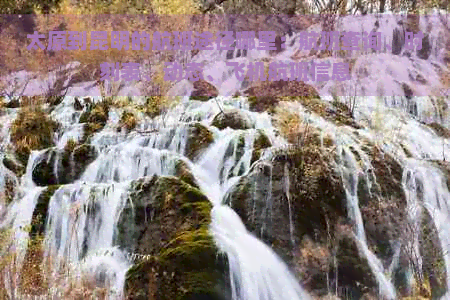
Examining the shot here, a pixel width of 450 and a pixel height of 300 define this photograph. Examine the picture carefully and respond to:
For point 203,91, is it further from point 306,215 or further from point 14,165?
point 306,215

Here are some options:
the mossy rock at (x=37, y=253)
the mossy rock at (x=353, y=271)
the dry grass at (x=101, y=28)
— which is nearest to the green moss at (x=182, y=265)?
the mossy rock at (x=37, y=253)

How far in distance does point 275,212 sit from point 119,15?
12.0 meters

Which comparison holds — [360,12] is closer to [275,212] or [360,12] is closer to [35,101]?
[35,101]

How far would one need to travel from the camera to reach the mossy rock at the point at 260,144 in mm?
9113

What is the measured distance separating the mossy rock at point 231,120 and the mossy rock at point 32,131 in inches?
132

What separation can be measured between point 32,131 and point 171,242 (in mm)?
5479

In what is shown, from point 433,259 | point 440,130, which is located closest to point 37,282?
point 433,259

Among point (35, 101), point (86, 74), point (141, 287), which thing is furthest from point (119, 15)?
point (141, 287)

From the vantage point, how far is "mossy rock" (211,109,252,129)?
419 inches

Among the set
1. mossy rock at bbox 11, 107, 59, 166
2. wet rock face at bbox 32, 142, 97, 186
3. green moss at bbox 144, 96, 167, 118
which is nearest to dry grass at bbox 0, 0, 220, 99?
green moss at bbox 144, 96, 167, 118

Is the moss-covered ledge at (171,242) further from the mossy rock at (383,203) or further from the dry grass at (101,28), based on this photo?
the dry grass at (101,28)

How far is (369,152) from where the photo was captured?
9.28 metres

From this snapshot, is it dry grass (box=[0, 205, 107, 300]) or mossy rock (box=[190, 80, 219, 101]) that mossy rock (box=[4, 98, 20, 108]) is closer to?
mossy rock (box=[190, 80, 219, 101])

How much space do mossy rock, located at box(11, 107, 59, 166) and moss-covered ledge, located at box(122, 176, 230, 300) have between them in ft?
11.3
